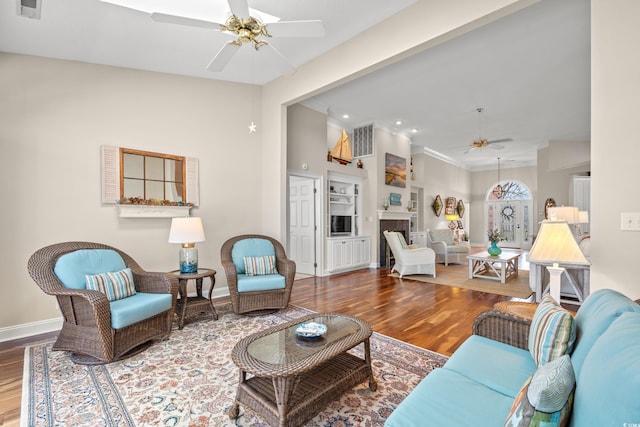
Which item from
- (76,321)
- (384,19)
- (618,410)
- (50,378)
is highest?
(384,19)

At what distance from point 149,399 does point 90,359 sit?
3.04 ft

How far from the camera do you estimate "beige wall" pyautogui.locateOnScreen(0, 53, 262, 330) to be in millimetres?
2828

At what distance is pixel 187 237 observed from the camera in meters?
3.24

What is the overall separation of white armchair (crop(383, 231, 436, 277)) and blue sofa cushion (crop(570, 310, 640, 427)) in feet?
15.7

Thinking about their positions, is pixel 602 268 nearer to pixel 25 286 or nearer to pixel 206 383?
pixel 206 383

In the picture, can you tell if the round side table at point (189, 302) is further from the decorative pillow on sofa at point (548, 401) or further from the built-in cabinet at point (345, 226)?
the decorative pillow on sofa at point (548, 401)

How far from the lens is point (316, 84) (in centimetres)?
385

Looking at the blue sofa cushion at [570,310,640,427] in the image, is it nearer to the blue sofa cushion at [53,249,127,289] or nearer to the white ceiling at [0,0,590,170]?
the white ceiling at [0,0,590,170]

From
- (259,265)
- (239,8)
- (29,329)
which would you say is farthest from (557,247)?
(29,329)

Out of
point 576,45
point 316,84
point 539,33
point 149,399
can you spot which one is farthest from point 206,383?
point 576,45

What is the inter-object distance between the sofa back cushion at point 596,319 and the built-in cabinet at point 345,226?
15.1 feet

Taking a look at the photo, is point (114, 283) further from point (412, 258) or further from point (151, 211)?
point (412, 258)

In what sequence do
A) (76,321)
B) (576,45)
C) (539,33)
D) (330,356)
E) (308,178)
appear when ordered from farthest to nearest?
(308,178) → (576,45) → (539,33) → (76,321) → (330,356)

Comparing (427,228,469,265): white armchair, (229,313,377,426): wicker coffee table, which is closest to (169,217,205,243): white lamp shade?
(229,313,377,426): wicker coffee table
